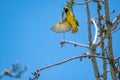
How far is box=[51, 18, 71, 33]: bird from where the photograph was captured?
2441 mm

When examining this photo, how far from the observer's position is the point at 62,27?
2.45 meters

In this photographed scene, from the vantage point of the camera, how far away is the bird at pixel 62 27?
244cm

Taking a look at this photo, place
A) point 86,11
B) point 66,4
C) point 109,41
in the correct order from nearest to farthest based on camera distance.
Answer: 1. point 109,41
2. point 66,4
3. point 86,11

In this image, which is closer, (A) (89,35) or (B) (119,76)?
(B) (119,76)

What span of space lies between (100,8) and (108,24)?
30 cm

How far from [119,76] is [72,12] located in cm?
74

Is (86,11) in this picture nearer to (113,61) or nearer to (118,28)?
(118,28)

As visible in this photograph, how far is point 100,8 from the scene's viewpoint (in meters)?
2.45

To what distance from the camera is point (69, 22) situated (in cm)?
248

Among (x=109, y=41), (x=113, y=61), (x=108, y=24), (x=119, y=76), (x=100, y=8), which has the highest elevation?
(x=100, y=8)

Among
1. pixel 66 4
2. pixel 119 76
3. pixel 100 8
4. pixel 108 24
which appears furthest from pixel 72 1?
pixel 119 76

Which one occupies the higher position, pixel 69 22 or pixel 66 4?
pixel 66 4

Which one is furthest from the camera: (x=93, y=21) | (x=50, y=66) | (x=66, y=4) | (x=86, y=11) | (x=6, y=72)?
(x=93, y=21)

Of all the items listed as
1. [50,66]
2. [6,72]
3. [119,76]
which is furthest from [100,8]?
[6,72]
